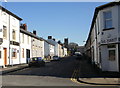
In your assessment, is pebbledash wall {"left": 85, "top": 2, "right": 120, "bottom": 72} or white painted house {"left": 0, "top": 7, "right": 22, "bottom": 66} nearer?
pebbledash wall {"left": 85, "top": 2, "right": 120, "bottom": 72}

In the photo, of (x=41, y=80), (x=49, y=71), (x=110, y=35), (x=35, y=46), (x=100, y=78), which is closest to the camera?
(x=41, y=80)

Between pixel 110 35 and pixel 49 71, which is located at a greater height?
pixel 110 35

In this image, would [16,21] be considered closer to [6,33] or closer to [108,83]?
[6,33]

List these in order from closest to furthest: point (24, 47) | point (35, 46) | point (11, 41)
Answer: point (11, 41) → point (24, 47) → point (35, 46)

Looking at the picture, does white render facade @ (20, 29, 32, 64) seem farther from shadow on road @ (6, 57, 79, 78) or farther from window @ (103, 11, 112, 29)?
window @ (103, 11, 112, 29)

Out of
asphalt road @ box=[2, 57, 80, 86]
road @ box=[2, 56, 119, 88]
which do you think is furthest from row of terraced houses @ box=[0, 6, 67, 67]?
road @ box=[2, 56, 119, 88]

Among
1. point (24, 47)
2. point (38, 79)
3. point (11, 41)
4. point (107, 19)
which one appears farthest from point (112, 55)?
point (24, 47)

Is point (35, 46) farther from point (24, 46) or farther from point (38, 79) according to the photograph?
point (38, 79)

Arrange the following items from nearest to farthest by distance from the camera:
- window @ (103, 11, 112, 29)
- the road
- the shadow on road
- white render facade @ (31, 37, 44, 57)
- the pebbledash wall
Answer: the road
the pebbledash wall
window @ (103, 11, 112, 29)
the shadow on road
white render facade @ (31, 37, 44, 57)

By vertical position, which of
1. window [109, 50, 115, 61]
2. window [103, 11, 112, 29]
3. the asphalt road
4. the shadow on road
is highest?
window [103, 11, 112, 29]

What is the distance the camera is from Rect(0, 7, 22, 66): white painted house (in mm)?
27516

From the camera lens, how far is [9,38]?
98.5 feet

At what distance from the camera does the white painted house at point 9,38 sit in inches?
1083

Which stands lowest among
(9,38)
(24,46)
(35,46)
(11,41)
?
(24,46)
